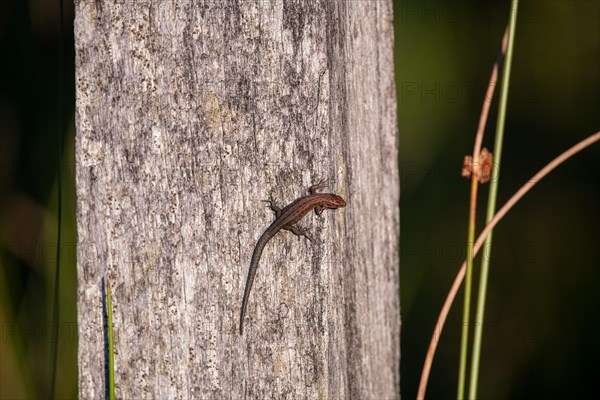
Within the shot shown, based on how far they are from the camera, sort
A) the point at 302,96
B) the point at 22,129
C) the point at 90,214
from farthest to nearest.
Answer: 1. the point at 22,129
2. the point at 90,214
3. the point at 302,96

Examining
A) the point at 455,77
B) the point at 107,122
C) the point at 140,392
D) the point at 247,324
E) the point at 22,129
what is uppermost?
the point at 455,77

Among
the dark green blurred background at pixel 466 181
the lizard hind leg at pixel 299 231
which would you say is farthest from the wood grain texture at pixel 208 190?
the dark green blurred background at pixel 466 181

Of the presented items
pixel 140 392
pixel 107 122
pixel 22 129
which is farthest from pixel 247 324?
pixel 22 129

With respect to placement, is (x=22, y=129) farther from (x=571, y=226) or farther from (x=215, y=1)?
(x=571, y=226)

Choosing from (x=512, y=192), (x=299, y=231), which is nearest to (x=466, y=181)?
(x=512, y=192)

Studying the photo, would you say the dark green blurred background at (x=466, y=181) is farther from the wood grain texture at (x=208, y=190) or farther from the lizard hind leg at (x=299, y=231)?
the lizard hind leg at (x=299, y=231)

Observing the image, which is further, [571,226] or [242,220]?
[571,226]
